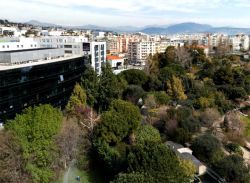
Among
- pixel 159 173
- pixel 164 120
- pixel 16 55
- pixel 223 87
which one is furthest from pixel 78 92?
pixel 223 87

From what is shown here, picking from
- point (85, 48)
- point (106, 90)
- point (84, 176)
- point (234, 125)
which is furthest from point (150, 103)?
point (85, 48)

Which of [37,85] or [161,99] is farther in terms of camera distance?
[161,99]

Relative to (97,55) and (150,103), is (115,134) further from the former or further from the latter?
(97,55)

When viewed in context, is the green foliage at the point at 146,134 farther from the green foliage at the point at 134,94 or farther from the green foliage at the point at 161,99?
the green foliage at the point at 134,94

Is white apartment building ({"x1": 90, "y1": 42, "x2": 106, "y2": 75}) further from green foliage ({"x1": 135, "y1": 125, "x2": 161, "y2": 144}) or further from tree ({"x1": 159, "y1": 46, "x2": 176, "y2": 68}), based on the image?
green foliage ({"x1": 135, "y1": 125, "x2": 161, "y2": 144})

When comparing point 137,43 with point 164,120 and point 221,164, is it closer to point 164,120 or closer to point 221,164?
point 164,120

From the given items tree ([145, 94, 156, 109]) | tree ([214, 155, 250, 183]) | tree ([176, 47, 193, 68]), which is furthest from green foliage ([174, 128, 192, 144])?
tree ([176, 47, 193, 68])

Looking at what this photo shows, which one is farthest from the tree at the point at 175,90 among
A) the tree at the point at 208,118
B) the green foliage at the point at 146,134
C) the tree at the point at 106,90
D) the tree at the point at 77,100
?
the green foliage at the point at 146,134
